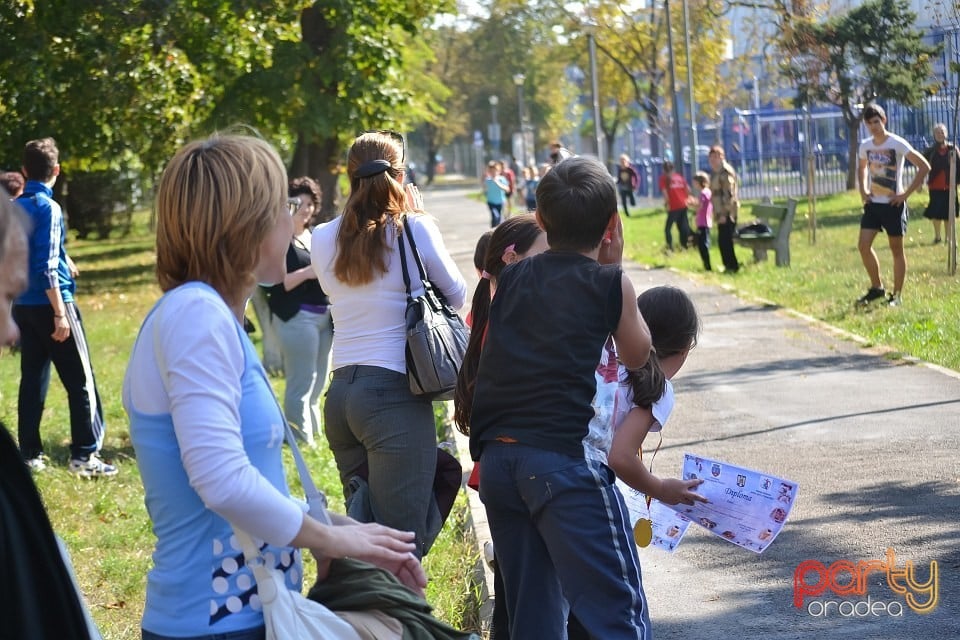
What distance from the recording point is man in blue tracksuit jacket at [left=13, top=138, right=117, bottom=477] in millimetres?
7871

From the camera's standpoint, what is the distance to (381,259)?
14.6ft

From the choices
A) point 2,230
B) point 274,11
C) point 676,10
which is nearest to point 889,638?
point 2,230

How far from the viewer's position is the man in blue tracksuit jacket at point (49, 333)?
7871 mm

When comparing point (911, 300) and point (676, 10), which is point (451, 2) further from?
point (676, 10)

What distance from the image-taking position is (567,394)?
3402 mm

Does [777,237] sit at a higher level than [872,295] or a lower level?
higher

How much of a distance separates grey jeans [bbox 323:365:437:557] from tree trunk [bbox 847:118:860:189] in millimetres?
28088

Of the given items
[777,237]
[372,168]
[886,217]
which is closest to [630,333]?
[372,168]

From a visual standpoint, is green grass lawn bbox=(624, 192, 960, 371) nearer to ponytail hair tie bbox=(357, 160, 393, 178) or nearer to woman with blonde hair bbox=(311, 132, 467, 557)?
woman with blonde hair bbox=(311, 132, 467, 557)

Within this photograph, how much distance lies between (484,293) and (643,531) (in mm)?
966

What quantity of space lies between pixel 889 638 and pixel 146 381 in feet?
11.0

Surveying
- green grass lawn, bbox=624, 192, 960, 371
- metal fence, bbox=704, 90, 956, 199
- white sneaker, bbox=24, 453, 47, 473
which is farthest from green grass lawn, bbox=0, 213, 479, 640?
metal fence, bbox=704, 90, 956, 199

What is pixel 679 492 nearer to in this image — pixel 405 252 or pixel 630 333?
pixel 630 333

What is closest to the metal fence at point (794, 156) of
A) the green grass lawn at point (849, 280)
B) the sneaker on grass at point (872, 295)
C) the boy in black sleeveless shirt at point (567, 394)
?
the green grass lawn at point (849, 280)
